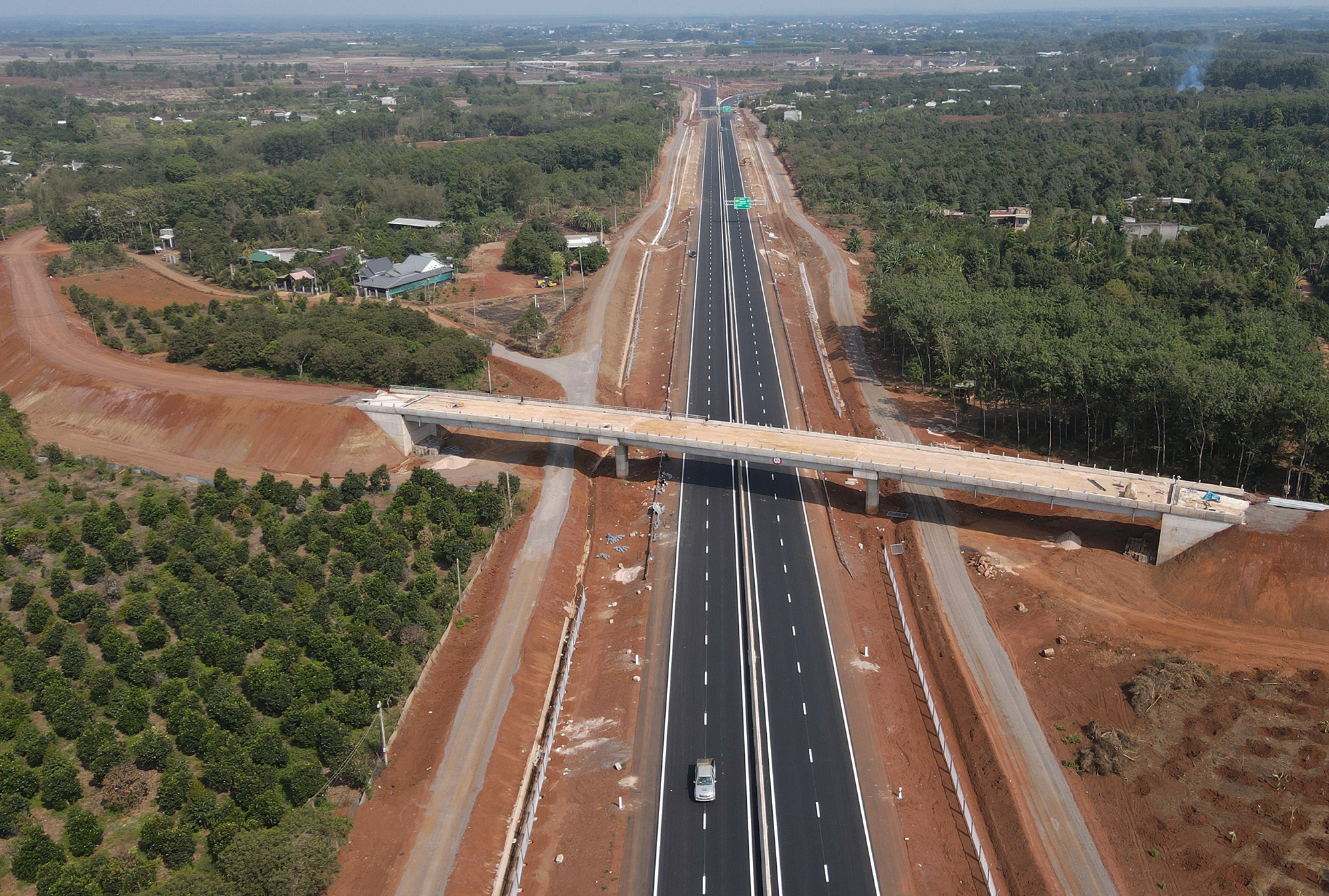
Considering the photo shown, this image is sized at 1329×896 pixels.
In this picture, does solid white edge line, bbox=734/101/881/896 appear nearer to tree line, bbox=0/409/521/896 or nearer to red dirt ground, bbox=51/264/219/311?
tree line, bbox=0/409/521/896

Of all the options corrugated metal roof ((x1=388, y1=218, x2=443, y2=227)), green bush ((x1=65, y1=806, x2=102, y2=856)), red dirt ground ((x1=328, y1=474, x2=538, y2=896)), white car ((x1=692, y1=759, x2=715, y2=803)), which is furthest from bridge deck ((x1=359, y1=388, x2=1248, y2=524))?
corrugated metal roof ((x1=388, y1=218, x2=443, y2=227))

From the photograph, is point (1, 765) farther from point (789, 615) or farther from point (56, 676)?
point (789, 615)

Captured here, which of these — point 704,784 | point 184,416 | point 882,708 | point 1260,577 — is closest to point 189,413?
point 184,416

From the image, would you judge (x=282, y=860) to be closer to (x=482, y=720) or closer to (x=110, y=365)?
(x=482, y=720)

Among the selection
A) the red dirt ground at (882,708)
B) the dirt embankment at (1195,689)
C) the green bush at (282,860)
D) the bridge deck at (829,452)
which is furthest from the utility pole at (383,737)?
the dirt embankment at (1195,689)

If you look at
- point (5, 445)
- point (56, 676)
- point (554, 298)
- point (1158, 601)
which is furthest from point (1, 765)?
point (554, 298)
